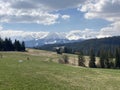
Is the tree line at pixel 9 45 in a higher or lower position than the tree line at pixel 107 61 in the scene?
higher

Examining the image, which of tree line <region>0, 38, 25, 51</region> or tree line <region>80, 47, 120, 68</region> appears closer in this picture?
tree line <region>80, 47, 120, 68</region>

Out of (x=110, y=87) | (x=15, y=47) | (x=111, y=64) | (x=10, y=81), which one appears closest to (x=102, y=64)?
(x=111, y=64)

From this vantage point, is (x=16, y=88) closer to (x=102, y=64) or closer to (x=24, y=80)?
(x=24, y=80)

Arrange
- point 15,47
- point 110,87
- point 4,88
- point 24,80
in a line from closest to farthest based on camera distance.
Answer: point 4,88 → point 24,80 → point 110,87 → point 15,47

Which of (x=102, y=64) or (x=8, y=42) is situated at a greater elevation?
(x=8, y=42)

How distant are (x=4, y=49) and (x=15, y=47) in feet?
42.8

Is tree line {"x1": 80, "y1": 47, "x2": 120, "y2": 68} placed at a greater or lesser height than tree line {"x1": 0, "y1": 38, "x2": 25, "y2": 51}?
lesser

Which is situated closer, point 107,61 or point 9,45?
point 107,61

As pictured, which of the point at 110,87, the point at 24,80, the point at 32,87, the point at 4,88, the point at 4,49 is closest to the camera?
the point at 4,88

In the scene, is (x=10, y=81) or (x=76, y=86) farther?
(x=76, y=86)

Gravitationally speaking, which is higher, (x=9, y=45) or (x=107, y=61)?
(x=9, y=45)

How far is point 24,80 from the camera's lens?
1490 inches

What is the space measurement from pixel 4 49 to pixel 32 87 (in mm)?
143149

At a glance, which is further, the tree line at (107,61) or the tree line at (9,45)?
the tree line at (9,45)
